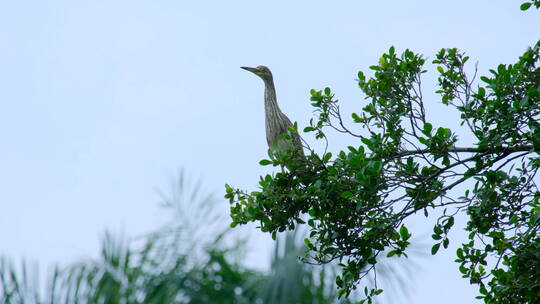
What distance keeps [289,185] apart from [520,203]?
1424 millimetres

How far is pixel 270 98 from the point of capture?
9.48m

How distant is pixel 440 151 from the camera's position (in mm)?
5703

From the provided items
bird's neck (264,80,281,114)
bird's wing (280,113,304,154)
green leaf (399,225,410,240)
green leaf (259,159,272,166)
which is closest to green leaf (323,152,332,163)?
bird's wing (280,113,304,154)

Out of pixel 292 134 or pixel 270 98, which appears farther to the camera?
pixel 270 98

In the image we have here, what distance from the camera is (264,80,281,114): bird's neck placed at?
30.5ft

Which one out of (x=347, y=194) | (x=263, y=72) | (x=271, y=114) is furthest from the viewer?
(x=263, y=72)

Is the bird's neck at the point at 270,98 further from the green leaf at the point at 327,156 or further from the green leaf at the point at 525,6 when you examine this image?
the green leaf at the point at 525,6

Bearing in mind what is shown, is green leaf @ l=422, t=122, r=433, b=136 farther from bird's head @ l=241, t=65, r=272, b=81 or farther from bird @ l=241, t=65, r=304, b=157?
bird's head @ l=241, t=65, r=272, b=81

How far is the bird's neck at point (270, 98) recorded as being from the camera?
9.28 m

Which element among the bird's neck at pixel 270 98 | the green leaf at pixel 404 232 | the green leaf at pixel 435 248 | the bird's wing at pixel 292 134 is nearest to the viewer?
the green leaf at pixel 435 248

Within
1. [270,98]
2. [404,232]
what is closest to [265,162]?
[404,232]

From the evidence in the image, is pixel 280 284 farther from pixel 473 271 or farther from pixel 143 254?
pixel 473 271

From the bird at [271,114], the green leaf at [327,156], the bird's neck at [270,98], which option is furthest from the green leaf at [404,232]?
the bird's neck at [270,98]

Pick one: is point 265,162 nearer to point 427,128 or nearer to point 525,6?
point 427,128
